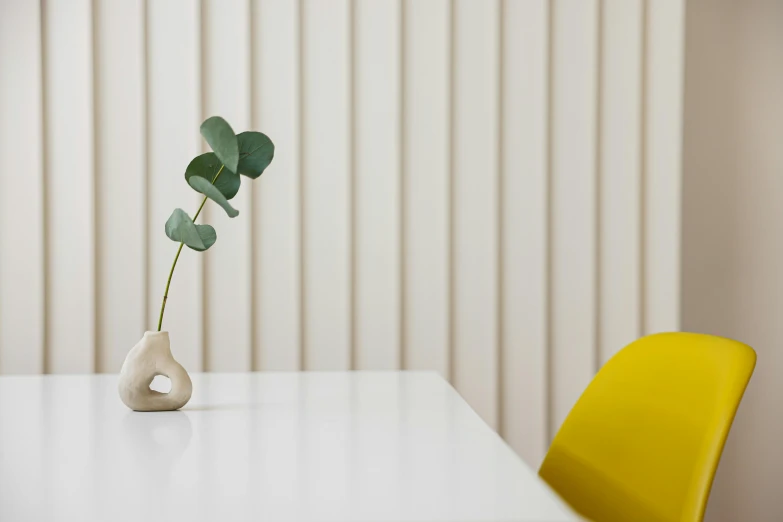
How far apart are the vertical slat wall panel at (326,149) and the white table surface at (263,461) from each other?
2.11 ft

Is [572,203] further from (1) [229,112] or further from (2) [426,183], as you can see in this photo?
(1) [229,112]

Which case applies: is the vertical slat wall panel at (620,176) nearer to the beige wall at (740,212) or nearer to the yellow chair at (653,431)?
the beige wall at (740,212)

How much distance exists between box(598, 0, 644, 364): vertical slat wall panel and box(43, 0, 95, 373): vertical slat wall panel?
49.8 inches

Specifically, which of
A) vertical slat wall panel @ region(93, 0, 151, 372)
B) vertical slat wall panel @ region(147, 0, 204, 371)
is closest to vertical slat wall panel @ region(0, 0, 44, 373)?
vertical slat wall panel @ region(93, 0, 151, 372)

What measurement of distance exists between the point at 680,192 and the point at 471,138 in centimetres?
55

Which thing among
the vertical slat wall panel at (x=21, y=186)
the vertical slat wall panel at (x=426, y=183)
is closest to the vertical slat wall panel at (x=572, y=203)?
the vertical slat wall panel at (x=426, y=183)

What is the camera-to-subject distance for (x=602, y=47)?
1.71m

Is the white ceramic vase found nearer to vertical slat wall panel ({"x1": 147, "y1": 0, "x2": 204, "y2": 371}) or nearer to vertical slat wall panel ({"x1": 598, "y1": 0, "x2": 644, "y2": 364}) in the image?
vertical slat wall panel ({"x1": 147, "y1": 0, "x2": 204, "y2": 371})

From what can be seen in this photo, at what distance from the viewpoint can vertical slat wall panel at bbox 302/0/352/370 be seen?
5.42 feet

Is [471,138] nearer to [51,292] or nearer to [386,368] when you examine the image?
[386,368]

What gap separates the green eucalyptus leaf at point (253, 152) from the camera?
0.90 metres

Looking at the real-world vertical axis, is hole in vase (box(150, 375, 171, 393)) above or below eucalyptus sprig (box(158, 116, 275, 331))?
below

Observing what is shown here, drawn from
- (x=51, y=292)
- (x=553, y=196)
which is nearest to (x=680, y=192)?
(x=553, y=196)

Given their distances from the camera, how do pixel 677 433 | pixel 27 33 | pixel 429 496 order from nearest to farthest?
pixel 429 496
pixel 677 433
pixel 27 33
